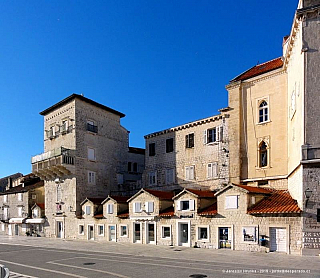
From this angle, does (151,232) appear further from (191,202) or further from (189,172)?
(189,172)

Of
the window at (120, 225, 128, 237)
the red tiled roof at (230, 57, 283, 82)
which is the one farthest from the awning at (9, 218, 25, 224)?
the red tiled roof at (230, 57, 283, 82)

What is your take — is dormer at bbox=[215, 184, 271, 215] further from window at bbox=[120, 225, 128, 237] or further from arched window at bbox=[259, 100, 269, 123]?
window at bbox=[120, 225, 128, 237]

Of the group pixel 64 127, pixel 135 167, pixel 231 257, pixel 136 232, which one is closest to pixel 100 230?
pixel 136 232

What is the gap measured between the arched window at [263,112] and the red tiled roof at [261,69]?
3140 mm

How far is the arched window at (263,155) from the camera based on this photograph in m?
31.3

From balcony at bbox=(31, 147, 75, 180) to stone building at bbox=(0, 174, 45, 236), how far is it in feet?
23.8

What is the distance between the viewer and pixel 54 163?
42.4 m

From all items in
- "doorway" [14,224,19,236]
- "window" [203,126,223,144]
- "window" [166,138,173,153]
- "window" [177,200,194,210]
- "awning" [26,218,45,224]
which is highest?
"window" [203,126,223,144]

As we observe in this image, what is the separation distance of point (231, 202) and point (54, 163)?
25.2 m

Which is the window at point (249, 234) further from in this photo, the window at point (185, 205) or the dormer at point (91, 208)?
the dormer at point (91, 208)

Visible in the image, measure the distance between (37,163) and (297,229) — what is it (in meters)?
36.0

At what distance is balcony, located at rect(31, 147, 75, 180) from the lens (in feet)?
135

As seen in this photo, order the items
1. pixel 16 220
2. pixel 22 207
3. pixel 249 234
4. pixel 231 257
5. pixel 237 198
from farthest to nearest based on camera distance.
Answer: pixel 22 207 < pixel 16 220 < pixel 237 198 < pixel 249 234 < pixel 231 257

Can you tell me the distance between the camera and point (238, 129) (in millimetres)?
33188
